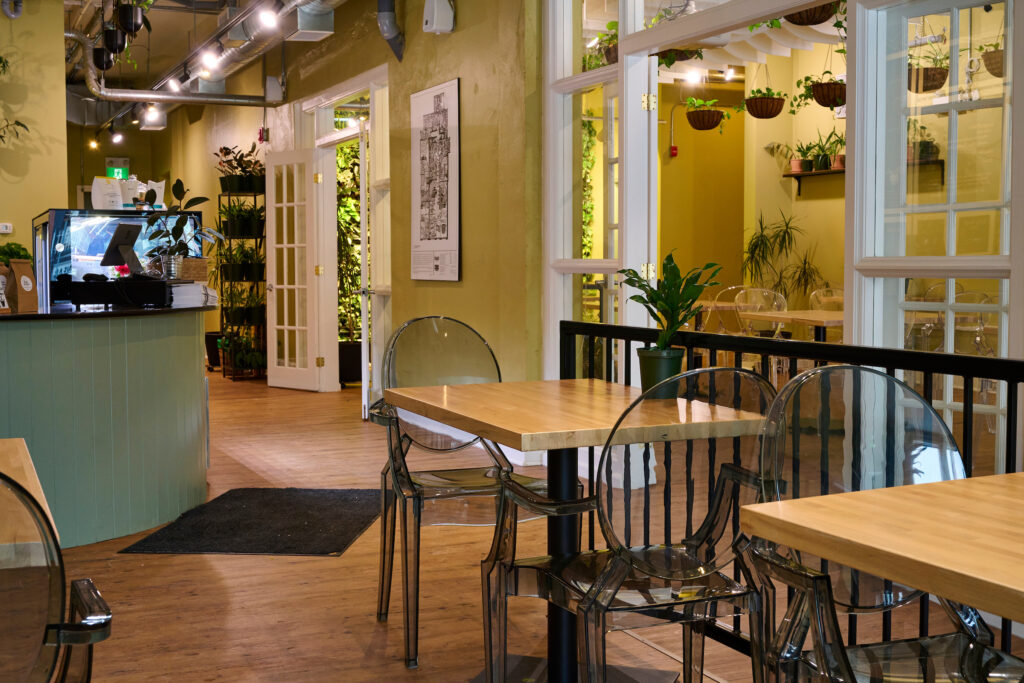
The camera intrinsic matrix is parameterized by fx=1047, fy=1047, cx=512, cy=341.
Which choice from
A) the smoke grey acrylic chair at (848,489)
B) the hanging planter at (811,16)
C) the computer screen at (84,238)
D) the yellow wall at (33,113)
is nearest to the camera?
the smoke grey acrylic chair at (848,489)

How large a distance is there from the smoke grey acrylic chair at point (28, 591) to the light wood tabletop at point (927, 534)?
3.17 feet

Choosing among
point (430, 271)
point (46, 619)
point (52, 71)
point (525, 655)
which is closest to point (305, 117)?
point (52, 71)

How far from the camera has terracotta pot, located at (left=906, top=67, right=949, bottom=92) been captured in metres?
3.58

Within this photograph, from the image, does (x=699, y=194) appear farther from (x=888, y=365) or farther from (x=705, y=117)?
(x=888, y=365)

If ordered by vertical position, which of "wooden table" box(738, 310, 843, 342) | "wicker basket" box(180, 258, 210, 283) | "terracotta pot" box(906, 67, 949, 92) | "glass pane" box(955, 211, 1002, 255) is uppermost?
"terracotta pot" box(906, 67, 949, 92)

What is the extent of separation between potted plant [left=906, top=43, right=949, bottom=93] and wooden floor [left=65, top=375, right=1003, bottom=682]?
80.5 inches

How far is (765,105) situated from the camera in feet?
28.4

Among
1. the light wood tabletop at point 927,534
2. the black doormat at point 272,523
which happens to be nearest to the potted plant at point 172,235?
the black doormat at point 272,523

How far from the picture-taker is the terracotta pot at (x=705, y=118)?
Result: 9.25 meters

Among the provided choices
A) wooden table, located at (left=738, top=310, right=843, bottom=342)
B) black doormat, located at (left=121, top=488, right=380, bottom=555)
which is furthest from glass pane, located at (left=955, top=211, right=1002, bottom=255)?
wooden table, located at (left=738, top=310, right=843, bottom=342)

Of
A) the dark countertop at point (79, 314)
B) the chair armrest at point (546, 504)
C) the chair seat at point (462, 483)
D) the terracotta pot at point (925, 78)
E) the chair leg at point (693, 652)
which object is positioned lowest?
the chair leg at point (693, 652)

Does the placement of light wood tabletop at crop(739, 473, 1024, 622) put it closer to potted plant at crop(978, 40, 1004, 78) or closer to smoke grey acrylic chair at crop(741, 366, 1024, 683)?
smoke grey acrylic chair at crop(741, 366, 1024, 683)

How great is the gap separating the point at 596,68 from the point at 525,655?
134 inches

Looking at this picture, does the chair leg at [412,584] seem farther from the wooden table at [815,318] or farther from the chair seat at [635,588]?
the wooden table at [815,318]
